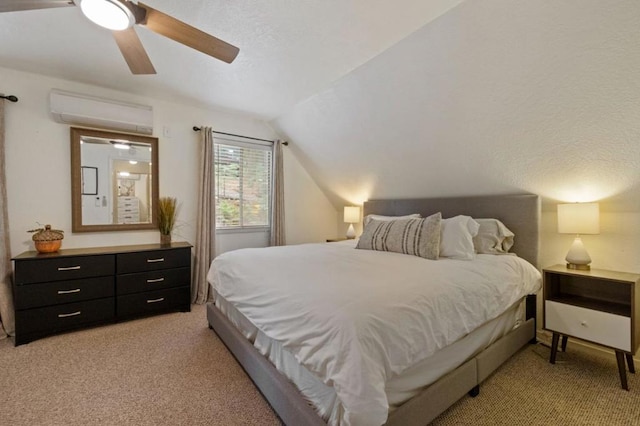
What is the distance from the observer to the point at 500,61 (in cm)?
197

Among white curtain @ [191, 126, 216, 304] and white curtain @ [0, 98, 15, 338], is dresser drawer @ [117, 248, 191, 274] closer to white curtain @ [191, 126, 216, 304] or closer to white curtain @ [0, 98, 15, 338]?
white curtain @ [191, 126, 216, 304]

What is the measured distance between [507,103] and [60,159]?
416 centimetres

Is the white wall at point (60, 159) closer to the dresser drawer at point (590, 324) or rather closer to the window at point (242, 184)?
the window at point (242, 184)

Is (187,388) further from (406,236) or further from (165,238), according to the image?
(406,236)

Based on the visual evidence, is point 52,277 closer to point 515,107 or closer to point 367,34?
point 367,34

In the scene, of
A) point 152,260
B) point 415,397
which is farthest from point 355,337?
point 152,260

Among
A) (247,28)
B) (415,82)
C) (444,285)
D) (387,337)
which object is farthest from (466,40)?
(387,337)

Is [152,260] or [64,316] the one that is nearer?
[64,316]

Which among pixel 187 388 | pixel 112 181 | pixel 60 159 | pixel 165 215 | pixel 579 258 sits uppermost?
pixel 60 159

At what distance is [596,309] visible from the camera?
2.06 meters

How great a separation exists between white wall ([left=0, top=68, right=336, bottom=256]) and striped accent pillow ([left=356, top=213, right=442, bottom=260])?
6.51 feet

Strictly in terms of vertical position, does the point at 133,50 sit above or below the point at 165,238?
above

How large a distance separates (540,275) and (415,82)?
79.5 inches

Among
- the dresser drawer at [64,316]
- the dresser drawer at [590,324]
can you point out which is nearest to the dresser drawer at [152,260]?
the dresser drawer at [64,316]
